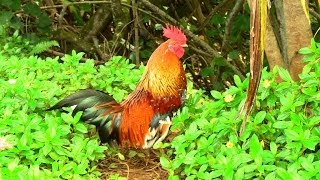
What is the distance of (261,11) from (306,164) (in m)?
0.55

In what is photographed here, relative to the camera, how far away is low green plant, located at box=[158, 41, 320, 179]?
6.98 feet

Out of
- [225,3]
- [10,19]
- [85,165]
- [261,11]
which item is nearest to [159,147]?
[85,165]

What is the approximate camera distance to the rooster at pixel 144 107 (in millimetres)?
3070

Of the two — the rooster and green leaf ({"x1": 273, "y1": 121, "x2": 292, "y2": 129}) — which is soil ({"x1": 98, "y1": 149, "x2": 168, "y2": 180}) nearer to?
the rooster

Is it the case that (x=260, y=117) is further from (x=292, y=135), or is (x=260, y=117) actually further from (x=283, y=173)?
(x=283, y=173)

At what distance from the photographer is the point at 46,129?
2717 millimetres

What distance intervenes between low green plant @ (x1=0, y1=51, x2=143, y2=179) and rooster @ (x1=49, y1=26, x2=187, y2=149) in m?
0.12

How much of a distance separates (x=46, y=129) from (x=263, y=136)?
98cm

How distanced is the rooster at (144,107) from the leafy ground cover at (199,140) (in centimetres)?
8

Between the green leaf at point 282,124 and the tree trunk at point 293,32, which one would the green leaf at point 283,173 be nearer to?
the green leaf at point 282,124

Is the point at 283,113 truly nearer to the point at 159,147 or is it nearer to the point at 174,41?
the point at 159,147

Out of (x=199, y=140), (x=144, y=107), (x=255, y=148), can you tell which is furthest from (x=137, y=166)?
(x=255, y=148)

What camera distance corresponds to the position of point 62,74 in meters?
3.64

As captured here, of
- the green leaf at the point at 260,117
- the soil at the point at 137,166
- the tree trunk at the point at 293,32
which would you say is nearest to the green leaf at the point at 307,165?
the green leaf at the point at 260,117
